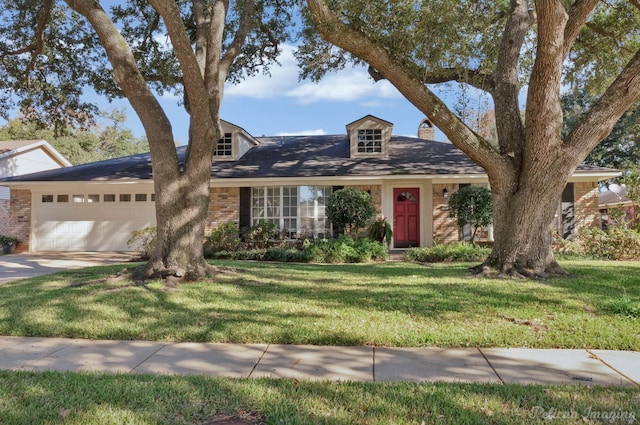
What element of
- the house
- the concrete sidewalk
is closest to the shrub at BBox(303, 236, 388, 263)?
the house

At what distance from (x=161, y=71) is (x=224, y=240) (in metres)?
5.48

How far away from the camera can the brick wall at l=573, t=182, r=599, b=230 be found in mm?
13812

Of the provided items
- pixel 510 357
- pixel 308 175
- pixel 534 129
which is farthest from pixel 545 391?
pixel 308 175

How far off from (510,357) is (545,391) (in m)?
0.86

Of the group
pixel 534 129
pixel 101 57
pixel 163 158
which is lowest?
pixel 163 158

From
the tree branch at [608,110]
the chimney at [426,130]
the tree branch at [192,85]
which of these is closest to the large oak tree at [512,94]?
the tree branch at [608,110]

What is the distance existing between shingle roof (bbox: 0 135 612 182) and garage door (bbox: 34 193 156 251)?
3.22ft

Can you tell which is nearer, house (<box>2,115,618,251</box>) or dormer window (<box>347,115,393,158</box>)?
house (<box>2,115,618,251</box>)

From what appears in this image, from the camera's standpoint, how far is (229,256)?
42.3 ft

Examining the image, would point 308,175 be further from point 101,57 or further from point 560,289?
point 560,289

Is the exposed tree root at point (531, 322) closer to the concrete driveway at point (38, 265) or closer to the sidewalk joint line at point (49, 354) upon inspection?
the sidewalk joint line at point (49, 354)

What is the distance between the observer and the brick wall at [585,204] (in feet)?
45.3

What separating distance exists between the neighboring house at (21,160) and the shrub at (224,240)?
37.7ft

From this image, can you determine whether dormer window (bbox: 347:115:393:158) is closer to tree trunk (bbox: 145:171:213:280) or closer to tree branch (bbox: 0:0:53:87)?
tree trunk (bbox: 145:171:213:280)
